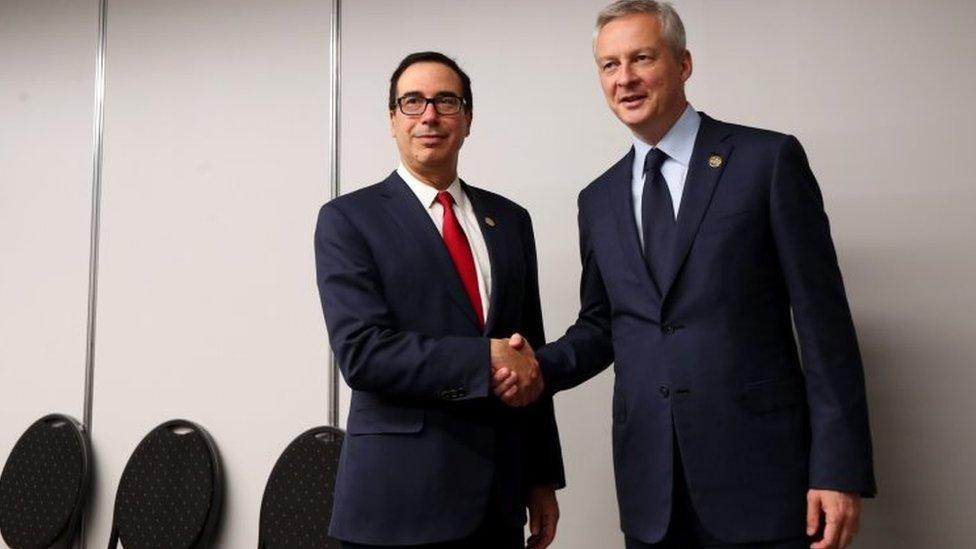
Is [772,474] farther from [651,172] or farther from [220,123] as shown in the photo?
[220,123]

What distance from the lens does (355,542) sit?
1665 mm

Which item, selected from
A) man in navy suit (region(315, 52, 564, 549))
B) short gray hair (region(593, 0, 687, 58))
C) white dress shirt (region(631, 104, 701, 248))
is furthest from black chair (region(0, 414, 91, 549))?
short gray hair (region(593, 0, 687, 58))

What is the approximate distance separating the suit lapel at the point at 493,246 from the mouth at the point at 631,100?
39cm

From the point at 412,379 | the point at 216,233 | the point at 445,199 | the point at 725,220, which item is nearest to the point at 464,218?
the point at 445,199

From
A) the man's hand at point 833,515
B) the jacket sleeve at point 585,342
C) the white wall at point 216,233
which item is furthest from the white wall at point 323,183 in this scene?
the man's hand at point 833,515

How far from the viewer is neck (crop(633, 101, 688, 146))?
1798 millimetres

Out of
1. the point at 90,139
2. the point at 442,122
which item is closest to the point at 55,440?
the point at 90,139

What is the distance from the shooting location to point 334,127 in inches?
115

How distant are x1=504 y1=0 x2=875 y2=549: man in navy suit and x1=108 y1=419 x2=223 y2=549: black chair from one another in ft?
5.44

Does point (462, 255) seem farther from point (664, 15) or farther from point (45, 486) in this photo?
point (45, 486)

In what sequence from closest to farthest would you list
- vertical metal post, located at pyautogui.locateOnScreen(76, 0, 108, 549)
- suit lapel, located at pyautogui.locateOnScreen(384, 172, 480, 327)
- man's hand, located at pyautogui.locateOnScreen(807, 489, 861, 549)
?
1. man's hand, located at pyautogui.locateOnScreen(807, 489, 861, 549)
2. suit lapel, located at pyautogui.locateOnScreen(384, 172, 480, 327)
3. vertical metal post, located at pyautogui.locateOnScreen(76, 0, 108, 549)

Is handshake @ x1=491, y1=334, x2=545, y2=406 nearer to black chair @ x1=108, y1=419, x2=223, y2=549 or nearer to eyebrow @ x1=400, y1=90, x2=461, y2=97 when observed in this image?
eyebrow @ x1=400, y1=90, x2=461, y2=97

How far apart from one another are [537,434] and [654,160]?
0.67 metres

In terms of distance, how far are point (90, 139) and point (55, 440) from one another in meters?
1.18
